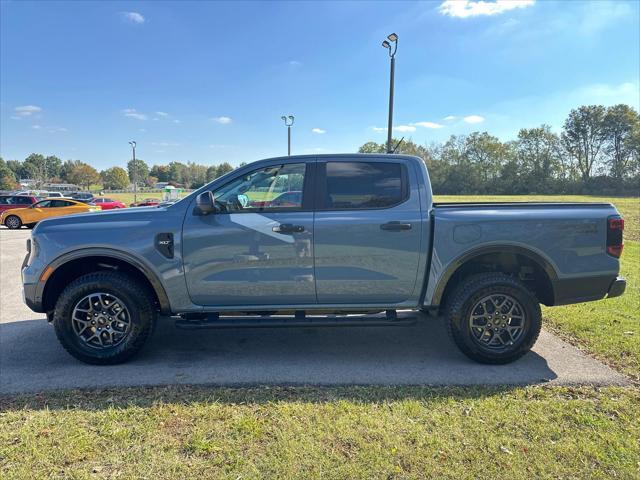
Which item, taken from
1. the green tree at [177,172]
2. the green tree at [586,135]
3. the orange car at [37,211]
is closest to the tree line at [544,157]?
the green tree at [586,135]

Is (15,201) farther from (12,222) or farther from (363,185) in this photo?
(363,185)

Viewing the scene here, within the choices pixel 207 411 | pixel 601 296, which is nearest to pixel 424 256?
pixel 601 296

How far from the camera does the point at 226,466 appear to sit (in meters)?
Result: 2.40

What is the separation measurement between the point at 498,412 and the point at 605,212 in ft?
7.51

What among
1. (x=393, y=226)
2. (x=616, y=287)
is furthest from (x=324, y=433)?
(x=616, y=287)

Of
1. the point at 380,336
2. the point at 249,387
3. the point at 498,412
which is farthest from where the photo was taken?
the point at 380,336

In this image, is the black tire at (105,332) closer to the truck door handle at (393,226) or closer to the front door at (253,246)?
the front door at (253,246)

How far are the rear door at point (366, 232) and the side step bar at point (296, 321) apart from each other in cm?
18

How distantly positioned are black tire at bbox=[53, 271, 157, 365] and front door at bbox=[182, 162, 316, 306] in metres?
0.50

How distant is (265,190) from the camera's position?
3.86 m

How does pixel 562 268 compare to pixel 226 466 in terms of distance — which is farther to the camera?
pixel 562 268

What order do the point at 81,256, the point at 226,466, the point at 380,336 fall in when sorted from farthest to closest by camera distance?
the point at 380,336, the point at 81,256, the point at 226,466

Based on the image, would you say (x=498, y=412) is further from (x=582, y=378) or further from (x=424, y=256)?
(x=424, y=256)

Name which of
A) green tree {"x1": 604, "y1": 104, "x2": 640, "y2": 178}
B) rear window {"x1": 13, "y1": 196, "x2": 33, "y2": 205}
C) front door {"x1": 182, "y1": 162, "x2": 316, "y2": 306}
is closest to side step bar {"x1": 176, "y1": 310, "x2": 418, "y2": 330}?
front door {"x1": 182, "y1": 162, "x2": 316, "y2": 306}
